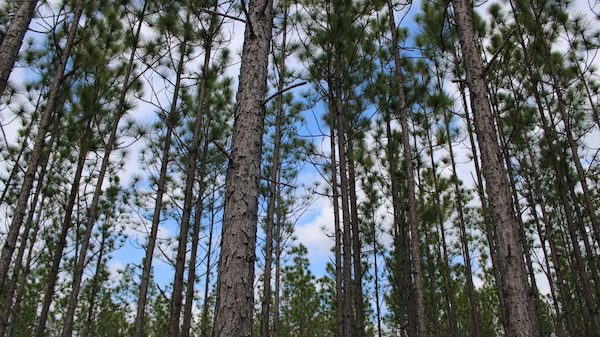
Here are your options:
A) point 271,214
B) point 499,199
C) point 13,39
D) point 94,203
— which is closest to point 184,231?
point 94,203

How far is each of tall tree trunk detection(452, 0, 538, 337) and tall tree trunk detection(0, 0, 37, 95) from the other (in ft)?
14.7

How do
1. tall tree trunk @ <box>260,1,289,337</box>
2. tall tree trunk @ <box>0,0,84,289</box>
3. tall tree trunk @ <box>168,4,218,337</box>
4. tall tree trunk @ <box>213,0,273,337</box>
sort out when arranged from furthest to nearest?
tall tree trunk @ <box>260,1,289,337</box>
tall tree trunk @ <box>168,4,218,337</box>
tall tree trunk @ <box>0,0,84,289</box>
tall tree trunk @ <box>213,0,273,337</box>

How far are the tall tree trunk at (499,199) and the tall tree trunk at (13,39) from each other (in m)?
4.49

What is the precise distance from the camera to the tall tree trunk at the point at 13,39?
4031mm

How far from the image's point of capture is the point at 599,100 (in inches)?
319

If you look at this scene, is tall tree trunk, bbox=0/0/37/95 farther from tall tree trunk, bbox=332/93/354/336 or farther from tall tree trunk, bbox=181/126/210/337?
tall tree trunk, bbox=332/93/354/336

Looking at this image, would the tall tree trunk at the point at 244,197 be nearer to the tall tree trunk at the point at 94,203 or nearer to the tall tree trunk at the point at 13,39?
the tall tree trunk at the point at 13,39

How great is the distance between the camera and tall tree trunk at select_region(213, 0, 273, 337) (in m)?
1.87

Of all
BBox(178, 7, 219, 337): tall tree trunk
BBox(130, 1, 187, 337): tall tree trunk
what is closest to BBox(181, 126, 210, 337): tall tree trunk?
BBox(178, 7, 219, 337): tall tree trunk

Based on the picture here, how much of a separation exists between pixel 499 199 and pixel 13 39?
4.93 m

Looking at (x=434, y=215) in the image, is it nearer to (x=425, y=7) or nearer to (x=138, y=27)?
(x=425, y=7)

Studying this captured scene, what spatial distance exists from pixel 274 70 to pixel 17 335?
45.5ft

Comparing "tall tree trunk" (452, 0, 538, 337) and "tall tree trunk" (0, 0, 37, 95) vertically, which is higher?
"tall tree trunk" (0, 0, 37, 95)

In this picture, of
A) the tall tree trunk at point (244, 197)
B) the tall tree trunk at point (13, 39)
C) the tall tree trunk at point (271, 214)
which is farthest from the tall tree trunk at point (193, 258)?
the tall tree trunk at point (244, 197)
